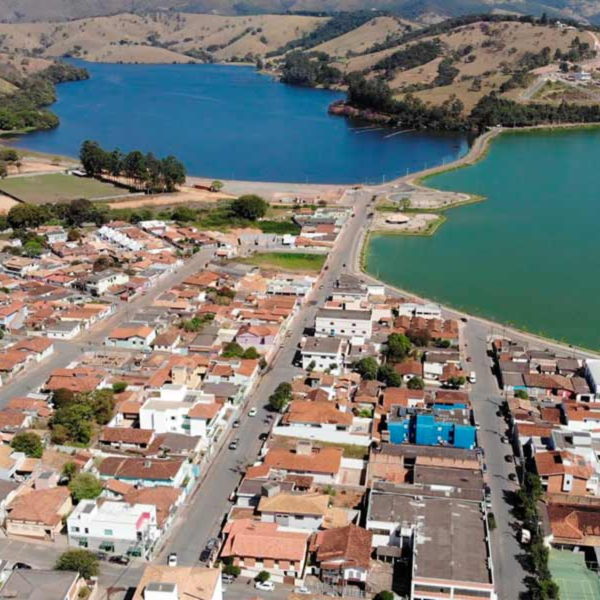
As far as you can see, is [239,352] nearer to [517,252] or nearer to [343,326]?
[343,326]

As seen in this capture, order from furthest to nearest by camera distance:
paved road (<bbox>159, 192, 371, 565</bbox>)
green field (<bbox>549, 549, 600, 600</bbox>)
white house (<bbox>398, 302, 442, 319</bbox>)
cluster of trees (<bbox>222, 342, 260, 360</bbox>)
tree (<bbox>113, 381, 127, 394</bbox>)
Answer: white house (<bbox>398, 302, 442, 319</bbox>), cluster of trees (<bbox>222, 342, 260, 360</bbox>), tree (<bbox>113, 381, 127, 394</bbox>), paved road (<bbox>159, 192, 371, 565</bbox>), green field (<bbox>549, 549, 600, 600</bbox>)

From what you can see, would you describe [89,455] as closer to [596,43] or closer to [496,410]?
[496,410]

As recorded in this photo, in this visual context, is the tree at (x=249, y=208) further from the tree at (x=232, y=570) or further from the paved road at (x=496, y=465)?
the tree at (x=232, y=570)

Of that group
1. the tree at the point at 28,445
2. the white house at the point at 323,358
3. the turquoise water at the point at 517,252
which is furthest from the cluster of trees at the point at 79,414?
the turquoise water at the point at 517,252

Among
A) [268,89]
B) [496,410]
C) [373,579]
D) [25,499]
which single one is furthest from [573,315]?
[268,89]

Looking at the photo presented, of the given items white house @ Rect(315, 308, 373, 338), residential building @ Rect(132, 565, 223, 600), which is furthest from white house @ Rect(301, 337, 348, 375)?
residential building @ Rect(132, 565, 223, 600)

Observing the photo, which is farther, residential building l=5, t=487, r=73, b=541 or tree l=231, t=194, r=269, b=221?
tree l=231, t=194, r=269, b=221

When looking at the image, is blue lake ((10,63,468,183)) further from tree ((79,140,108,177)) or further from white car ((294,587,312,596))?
white car ((294,587,312,596))
